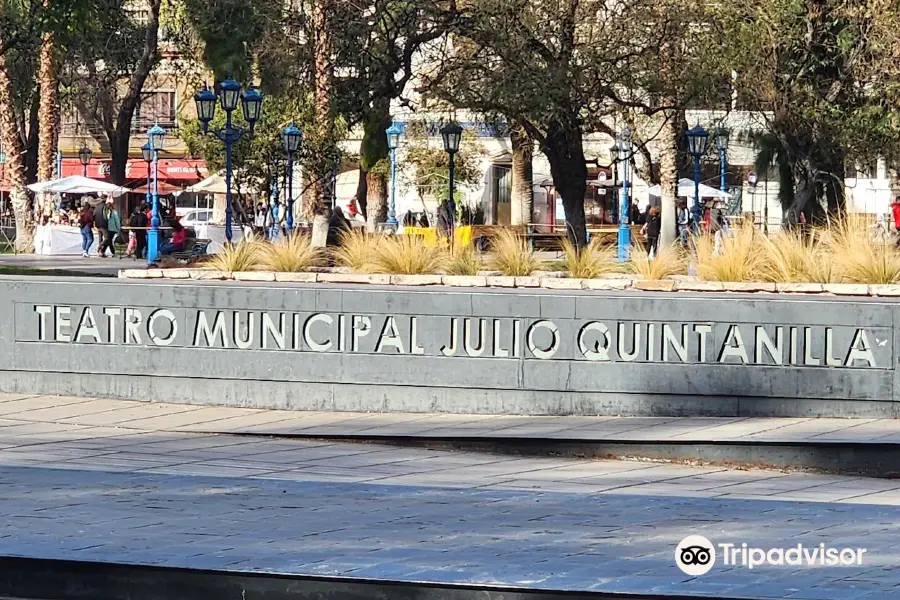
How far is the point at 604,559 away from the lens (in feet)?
20.1

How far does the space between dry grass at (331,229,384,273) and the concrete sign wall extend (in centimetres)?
293

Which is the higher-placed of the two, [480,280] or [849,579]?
[480,280]

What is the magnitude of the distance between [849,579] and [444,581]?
1.54m

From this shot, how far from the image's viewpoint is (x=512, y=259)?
1471cm

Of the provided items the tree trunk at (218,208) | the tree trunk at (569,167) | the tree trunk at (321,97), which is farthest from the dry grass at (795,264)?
the tree trunk at (218,208)

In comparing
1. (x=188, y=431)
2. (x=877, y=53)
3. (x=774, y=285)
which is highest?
(x=877, y=53)

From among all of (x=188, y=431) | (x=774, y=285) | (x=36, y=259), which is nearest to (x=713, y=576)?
(x=188, y=431)

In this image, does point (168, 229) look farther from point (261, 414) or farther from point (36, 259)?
point (261, 414)

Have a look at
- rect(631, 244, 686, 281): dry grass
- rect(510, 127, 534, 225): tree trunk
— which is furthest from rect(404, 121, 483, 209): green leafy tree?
rect(631, 244, 686, 281): dry grass

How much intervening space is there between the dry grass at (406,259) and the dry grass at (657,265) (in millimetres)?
1958

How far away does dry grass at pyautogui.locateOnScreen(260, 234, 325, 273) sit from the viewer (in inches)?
603

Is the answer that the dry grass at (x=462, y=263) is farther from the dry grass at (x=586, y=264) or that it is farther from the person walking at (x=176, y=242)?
the person walking at (x=176, y=242)

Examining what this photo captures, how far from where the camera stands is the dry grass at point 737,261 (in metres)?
13.7

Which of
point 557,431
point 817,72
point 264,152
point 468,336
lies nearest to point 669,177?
point 817,72
